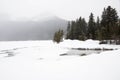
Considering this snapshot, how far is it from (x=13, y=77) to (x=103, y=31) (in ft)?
132

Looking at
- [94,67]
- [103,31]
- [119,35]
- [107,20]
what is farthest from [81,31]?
[94,67]

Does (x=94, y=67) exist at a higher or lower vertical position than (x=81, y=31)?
lower

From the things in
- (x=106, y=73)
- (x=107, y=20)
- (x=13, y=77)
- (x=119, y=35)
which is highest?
(x=107, y=20)

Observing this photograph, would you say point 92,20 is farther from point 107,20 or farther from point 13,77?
point 13,77

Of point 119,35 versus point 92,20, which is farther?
point 92,20

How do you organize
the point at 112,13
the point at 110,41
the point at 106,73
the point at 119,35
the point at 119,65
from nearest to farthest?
1. the point at 106,73
2. the point at 119,65
3. the point at 119,35
4. the point at 110,41
5. the point at 112,13

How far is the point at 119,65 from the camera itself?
7.69 m

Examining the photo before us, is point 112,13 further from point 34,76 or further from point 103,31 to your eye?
point 34,76

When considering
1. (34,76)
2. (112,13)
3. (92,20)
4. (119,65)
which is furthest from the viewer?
(92,20)

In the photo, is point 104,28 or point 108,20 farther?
point 108,20

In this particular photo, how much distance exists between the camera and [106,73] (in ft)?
23.1

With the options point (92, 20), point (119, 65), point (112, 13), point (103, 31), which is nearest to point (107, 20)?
point (112, 13)

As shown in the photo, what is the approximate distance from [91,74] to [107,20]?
47.6 metres

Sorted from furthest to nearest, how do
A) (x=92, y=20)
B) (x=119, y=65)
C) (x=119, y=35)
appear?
(x=92, y=20), (x=119, y=35), (x=119, y=65)
